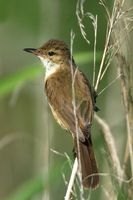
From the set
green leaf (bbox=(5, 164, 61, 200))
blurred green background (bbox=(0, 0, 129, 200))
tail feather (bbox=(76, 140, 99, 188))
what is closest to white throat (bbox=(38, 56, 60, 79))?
blurred green background (bbox=(0, 0, 129, 200))

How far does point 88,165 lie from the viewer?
4.85 meters

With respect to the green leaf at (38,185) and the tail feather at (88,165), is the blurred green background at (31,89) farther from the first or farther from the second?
the green leaf at (38,185)

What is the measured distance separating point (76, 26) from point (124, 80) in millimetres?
2887

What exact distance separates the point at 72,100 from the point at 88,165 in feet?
1.67

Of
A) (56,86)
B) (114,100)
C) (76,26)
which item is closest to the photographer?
(56,86)

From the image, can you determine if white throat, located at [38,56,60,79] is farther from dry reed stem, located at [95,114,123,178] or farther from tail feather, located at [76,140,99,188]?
tail feather, located at [76,140,99,188]

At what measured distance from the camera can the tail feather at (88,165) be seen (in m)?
4.68

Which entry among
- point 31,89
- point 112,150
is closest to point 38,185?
point 112,150

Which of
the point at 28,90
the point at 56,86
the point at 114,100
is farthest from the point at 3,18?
the point at 56,86

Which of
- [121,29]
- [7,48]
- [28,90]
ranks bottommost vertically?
[28,90]

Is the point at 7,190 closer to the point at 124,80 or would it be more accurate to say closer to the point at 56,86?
the point at 56,86

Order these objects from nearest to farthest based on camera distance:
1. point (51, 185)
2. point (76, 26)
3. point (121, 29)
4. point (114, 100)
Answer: point (121, 29), point (51, 185), point (114, 100), point (76, 26)

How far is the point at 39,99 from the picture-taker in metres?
6.73

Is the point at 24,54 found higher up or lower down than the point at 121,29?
lower down
